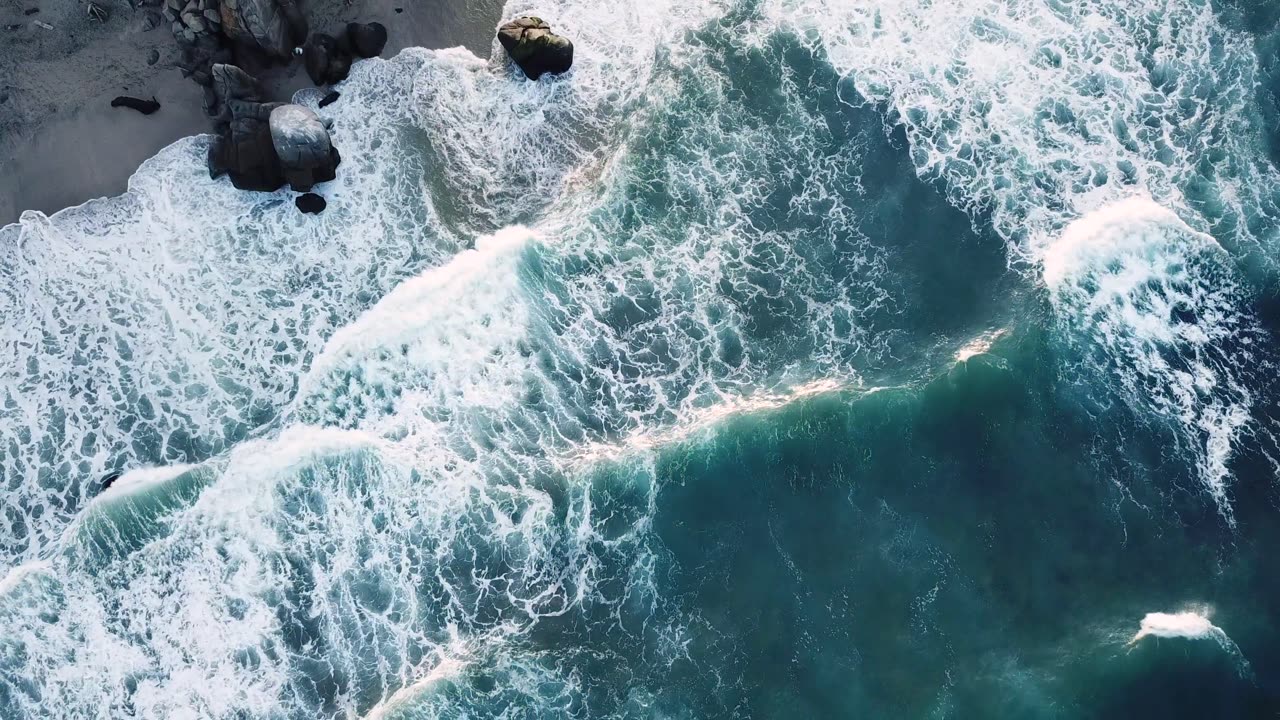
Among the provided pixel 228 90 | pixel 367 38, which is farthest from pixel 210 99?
A: pixel 367 38

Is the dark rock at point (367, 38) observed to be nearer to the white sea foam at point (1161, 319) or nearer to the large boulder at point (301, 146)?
the large boulder at point (301, 146)

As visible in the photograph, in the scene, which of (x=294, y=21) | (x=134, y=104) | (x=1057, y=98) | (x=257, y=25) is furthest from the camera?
(x=1057, y=98)

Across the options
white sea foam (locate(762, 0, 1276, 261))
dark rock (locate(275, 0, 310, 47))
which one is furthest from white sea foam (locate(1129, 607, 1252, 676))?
dark rock (locate(275, 0, 310, 47))

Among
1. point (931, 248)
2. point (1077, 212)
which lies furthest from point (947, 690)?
point (1077, 212)

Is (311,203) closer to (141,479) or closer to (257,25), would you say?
(257,25)

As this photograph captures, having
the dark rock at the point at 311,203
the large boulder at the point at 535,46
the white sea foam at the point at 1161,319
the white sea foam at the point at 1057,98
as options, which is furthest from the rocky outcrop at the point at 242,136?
the white sea foam at the point at 1161,319

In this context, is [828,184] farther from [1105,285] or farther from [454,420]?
[454,420]
